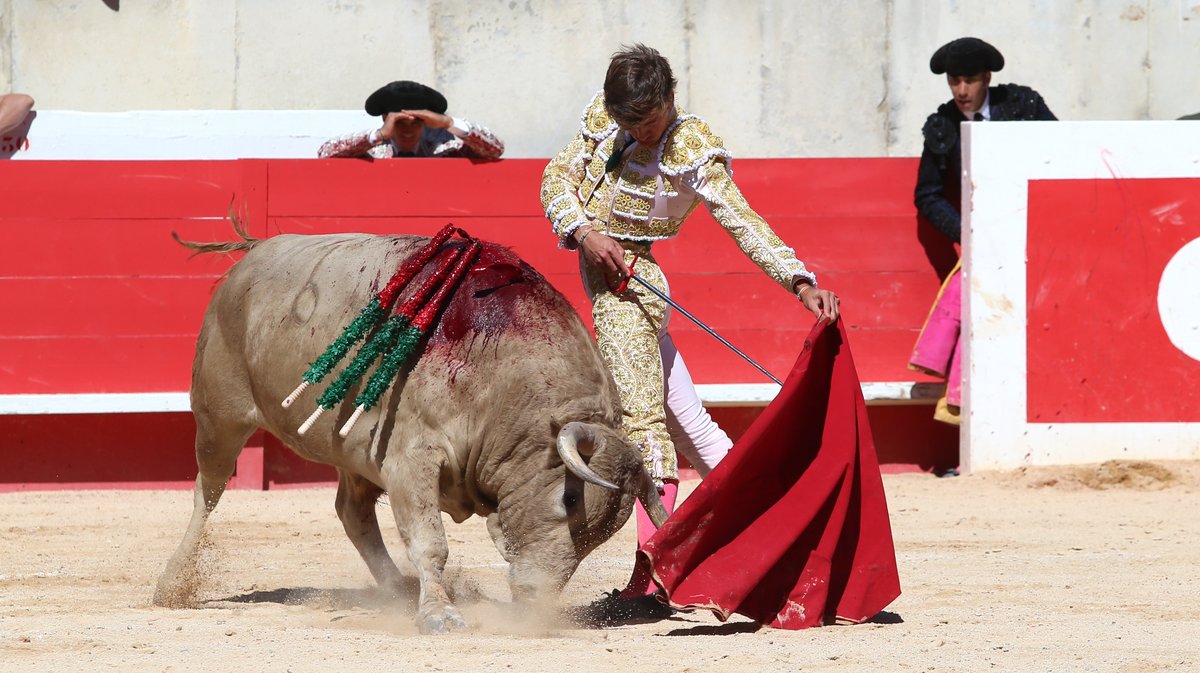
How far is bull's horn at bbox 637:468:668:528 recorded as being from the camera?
11.7ft

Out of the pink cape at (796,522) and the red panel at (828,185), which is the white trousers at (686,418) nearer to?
the pink cape at (796,522)

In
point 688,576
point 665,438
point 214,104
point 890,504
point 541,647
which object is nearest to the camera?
point 541,647

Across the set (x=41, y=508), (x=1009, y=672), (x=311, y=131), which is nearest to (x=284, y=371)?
(x=1009, y=672)

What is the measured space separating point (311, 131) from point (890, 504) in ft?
10.3

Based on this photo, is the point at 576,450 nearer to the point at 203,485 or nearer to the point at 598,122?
the point at 598,122

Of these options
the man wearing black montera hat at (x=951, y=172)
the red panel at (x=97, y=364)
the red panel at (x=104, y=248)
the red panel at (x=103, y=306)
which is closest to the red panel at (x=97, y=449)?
the red panel at (x=97, y=364)

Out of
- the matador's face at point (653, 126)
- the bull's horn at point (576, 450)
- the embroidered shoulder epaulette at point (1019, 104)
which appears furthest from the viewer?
the embroidered shoulder epaulette at point (1019, 104)

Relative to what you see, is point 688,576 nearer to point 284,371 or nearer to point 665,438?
point 665,438

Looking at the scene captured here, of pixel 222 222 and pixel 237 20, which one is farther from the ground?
pixel 237 20

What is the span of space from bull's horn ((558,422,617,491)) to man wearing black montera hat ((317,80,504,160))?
311cm

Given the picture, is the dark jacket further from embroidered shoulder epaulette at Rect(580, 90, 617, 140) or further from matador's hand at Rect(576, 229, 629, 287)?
matador's hand at Rect(576, 229, 629, 287)

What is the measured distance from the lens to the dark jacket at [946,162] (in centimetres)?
637

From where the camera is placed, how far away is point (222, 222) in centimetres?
625

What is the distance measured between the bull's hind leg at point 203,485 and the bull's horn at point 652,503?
3.70 ft
